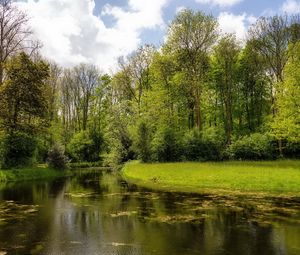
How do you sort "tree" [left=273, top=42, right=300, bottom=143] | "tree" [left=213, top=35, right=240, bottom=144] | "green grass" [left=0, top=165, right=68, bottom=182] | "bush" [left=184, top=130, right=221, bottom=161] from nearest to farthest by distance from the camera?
"green grass" [left=0, top=165, right=68, bottom=182]
"tree" [left=273, top=42, right=300, bottom=143]
"bush" [left=184, top=130, right=221, bottom=161]
"tree" [left=213, top=35, right=240, bottom=144]

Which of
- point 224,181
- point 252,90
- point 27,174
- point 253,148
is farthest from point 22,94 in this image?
point 252,90

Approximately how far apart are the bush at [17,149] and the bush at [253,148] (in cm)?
2580

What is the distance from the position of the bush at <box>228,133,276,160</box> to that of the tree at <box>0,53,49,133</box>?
2534cm

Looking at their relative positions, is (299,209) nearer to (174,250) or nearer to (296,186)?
(296,186)

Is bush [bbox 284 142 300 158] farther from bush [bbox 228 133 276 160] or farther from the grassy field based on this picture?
the grassy field

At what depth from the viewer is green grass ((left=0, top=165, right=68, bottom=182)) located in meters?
38.1

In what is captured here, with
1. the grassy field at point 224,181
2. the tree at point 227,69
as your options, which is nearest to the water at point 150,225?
the grassy field at point 224,181

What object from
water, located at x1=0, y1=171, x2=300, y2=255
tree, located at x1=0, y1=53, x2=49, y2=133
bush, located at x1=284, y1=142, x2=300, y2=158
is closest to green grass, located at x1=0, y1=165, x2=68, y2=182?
tree, located at x1=0, y1=53, x2=49, y2=133

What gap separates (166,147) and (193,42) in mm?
15527

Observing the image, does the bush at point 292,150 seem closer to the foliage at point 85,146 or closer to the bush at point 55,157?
the bush at point 55,157

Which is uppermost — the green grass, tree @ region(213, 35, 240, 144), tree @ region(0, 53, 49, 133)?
tree @ region(213, 35, 240, 144)

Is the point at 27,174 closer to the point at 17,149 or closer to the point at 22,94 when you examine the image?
the point at 17,149

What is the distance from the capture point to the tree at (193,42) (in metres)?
50.7

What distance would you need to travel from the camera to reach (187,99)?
61.5 meters
